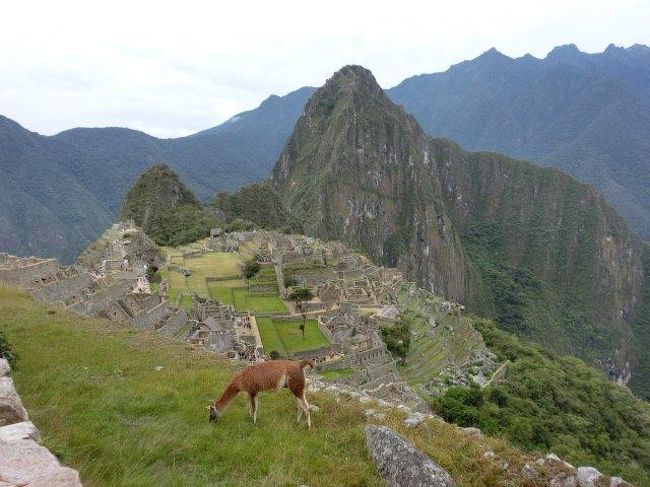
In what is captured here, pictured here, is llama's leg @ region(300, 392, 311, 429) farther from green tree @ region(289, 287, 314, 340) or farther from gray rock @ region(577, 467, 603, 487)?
green tree @ region(289, 287, 314, 340)

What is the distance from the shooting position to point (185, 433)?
18.7 feet

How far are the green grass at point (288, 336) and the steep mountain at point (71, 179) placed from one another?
153 feet

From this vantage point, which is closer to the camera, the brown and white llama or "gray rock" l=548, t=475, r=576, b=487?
"gray rock" l=548, t=475, r=576, b=487

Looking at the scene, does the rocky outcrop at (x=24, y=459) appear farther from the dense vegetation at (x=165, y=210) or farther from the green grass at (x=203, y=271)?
the dense vegetation at (x=165, y=210)

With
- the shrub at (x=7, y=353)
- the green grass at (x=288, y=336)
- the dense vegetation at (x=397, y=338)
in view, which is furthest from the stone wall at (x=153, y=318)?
the dense vegetation at (x=397, y=338)

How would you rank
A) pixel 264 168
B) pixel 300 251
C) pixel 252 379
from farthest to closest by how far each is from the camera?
1. pixel 264 168
2. pixel 300 251
3. pixel 252 379

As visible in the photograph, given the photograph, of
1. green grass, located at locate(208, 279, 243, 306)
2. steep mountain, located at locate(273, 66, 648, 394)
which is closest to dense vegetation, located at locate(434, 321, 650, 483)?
green grass, located at locate(208, 279, 243, 306)

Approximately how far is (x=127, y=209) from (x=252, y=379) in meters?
74.3

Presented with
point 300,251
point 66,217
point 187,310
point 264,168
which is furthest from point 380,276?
point 264,168

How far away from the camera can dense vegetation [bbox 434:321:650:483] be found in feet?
76.2

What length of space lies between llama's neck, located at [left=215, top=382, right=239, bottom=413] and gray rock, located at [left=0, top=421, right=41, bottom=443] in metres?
2.31

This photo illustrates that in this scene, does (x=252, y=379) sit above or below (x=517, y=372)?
above

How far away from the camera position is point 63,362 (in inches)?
316

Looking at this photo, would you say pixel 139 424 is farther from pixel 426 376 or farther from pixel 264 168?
pixel 264 168
